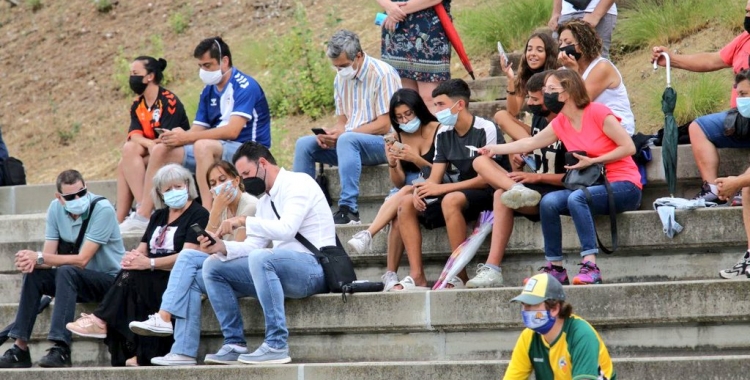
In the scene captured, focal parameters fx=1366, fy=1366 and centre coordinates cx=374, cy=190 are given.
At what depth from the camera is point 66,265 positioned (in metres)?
9.08

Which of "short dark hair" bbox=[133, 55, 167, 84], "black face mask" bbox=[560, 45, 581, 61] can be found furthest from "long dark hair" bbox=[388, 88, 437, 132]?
"short dark hair" bbox=[133, 55, 167, 84]

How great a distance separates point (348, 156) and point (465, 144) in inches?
39.8

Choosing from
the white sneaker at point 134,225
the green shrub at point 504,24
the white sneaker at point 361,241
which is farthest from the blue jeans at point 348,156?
the green shrub at point 504,24

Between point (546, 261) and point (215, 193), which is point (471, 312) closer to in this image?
point (546, 261)

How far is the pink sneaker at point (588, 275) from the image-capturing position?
7.97m

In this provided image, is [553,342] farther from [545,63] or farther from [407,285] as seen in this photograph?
[545,63]

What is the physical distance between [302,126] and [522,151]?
5149 millimetres

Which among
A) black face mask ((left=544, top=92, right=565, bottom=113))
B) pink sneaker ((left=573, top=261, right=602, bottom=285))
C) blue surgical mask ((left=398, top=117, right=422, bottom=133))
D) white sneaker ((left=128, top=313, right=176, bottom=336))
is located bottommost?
white sneaker ((left=128, top=313, right=176, bottom=336))

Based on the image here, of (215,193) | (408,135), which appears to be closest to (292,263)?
(215,193)

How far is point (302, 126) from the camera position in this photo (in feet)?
44.0

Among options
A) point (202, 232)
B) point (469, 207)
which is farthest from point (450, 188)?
point (202, 232)

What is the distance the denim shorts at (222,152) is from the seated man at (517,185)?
2.39 meters

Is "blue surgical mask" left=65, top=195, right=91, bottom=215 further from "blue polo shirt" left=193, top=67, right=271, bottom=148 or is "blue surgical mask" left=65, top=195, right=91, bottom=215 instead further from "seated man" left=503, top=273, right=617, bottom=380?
"seated man" left=503, top=273, right=617, bottom=380

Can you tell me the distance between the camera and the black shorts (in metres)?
8.62
